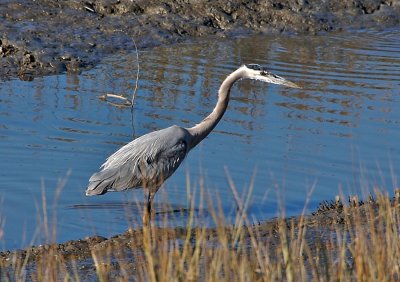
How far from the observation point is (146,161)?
8.01 m

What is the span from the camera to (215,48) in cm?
1352

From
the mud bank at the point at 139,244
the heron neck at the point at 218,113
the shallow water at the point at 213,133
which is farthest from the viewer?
the heron neck at the point at 218,113

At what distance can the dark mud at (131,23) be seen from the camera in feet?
39.6

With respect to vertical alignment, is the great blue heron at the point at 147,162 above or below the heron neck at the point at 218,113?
below

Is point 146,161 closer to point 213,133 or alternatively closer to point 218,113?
point 218,113

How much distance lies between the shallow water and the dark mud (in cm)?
38

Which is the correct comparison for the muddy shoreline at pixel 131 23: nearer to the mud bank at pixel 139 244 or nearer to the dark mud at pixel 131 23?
the dark mud at pixel 131 23

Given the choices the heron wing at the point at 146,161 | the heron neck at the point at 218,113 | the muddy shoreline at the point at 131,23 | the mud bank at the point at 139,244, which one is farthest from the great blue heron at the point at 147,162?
the muddy shoreline at the point at 131,23

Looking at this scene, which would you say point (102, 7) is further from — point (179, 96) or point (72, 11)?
point (179, 96)

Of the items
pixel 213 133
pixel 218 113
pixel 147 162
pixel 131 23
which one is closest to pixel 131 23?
pixel 131 23

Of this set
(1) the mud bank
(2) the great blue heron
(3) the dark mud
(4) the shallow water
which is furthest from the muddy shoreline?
(1) the mud bank

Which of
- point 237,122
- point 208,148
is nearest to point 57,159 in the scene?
point 208,148

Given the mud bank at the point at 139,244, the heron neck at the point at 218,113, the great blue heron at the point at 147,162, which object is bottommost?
the mud bank at the point at 139,244

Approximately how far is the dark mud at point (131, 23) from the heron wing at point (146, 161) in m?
3.86
